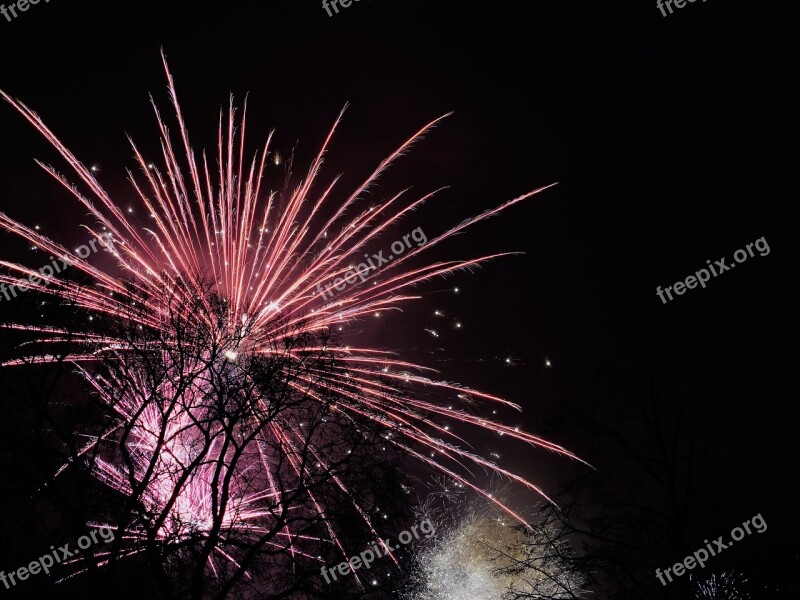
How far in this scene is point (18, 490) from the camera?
12570mm

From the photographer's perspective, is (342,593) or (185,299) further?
(342,593)

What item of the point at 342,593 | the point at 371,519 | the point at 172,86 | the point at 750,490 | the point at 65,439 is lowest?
the point at 750,490

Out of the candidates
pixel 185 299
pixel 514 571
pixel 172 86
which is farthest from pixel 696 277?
pixel 172 86

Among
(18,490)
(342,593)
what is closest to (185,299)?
(18,490)

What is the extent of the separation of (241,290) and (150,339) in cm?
280

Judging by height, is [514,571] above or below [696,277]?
below

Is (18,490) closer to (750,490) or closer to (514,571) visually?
(514,571)

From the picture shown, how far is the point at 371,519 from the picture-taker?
52.0ft

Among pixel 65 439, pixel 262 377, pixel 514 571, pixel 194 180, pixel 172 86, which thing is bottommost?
pixel 514 571

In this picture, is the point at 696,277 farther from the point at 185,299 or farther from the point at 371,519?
the point at 185,299

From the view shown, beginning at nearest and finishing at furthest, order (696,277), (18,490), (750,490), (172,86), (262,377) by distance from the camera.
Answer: (18,490), (262,377), (172,86), (696,277), (750,490)

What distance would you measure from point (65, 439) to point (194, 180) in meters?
7.04

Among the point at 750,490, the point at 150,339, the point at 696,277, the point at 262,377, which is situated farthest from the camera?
the point at 750,490

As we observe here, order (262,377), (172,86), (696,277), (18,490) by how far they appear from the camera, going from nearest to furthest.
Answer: (18,490) < (262,377) < (172,86) < (696,277)
